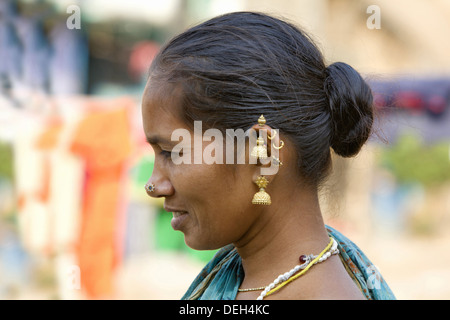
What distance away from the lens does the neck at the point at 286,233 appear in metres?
1.76

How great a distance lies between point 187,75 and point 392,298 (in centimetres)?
93

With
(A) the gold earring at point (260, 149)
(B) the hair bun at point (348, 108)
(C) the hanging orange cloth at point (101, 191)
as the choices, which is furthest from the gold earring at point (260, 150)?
(C) the hanging orange cloth at point (101, 191)

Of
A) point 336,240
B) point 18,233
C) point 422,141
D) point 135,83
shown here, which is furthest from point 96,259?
point 422,141

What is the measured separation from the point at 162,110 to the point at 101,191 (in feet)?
16.0

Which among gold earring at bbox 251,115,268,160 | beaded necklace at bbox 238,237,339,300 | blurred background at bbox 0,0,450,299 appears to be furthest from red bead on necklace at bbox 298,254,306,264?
blurred background at bbox 0,0,450,299

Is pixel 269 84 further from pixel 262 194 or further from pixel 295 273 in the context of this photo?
pixel 295 273

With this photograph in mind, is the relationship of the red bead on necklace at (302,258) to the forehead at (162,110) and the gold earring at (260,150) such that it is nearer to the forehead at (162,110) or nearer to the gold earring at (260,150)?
the gold earring at (260,150)

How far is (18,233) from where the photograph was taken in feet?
21.2

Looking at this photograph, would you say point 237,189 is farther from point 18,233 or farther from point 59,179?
point 18,233

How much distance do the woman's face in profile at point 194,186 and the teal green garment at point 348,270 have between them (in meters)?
0.19

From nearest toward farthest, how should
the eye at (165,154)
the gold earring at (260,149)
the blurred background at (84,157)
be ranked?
the gold earring at (260,149), the eye at (165,154), the blurred background at (84,157)

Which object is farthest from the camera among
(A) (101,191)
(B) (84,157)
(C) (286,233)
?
(A) (101,191)

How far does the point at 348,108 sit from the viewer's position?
5.90 feet

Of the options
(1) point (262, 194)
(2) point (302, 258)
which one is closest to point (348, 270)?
(2) point (302, 258)
